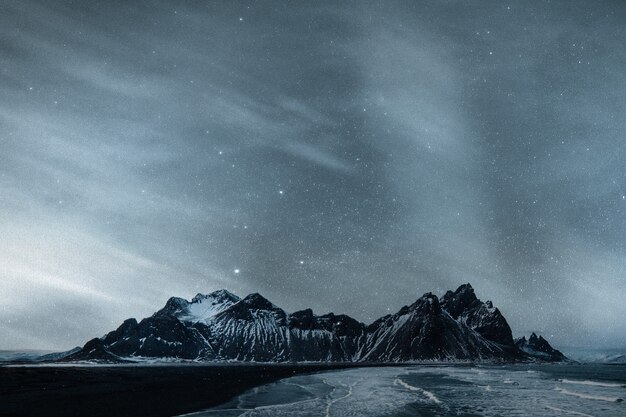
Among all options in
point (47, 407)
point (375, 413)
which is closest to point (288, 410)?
point (375, 413)

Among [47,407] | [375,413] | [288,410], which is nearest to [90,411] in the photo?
[47,407]

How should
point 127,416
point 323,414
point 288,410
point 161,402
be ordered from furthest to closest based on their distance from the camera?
point 161,402, point 288,410, point 323,414, point 127,416

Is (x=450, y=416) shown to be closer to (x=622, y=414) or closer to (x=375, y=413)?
(x=375, y=413)

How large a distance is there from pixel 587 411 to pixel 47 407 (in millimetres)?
52924

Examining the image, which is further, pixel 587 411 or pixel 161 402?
pixel 161 402

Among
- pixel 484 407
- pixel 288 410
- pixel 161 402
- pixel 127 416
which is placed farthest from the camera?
pixel 161 402

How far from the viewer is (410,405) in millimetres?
42594

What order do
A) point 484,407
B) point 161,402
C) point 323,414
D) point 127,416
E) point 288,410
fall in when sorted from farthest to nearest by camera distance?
point 161,402 → point 484,407 → point 288,410 → point 323,414 → point 127,416

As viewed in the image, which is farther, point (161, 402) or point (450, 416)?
point (161, 402)

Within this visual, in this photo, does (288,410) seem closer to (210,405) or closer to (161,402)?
(210,405)

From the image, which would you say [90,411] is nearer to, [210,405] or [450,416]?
[210,405]

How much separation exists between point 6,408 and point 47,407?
3.19 m

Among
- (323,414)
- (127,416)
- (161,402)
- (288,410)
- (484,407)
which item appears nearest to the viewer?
(127,416)

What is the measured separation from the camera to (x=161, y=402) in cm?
4481
